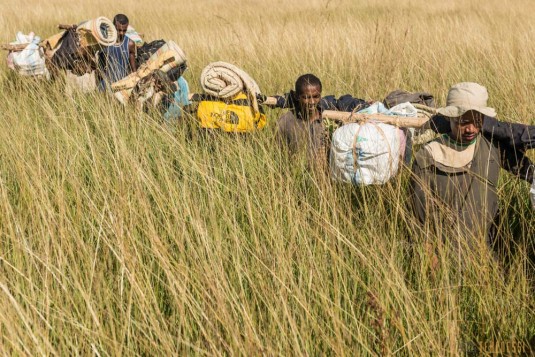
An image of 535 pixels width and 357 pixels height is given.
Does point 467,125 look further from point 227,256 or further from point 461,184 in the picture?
point 227,256

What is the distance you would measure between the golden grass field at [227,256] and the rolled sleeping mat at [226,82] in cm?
29

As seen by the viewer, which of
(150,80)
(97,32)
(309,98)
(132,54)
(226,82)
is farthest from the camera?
(132,54)

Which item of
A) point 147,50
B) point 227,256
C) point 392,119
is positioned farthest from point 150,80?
point 227,256

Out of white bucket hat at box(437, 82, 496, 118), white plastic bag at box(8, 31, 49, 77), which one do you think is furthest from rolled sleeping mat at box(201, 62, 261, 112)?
white plastic bag at box(8, 31, 49, 77)

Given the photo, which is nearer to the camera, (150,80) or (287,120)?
→ (287,120)

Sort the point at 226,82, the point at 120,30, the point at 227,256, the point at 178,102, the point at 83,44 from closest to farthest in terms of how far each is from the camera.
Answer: the point at 227,256, the point at 226,82, the point at 178,102, the point at 83,44, the point at 120,30

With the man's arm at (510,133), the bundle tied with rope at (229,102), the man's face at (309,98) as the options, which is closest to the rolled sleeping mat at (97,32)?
the bundle tied with rope at (229,102)

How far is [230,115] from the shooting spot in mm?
3496

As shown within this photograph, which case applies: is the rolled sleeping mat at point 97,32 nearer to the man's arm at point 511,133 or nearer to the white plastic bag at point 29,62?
Result: the white plastic bag at point 29,62

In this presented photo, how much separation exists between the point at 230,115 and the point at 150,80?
0.92 metres

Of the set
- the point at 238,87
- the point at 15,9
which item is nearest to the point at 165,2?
the point at 15,9

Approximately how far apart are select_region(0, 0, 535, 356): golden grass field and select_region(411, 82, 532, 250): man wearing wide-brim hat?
14cm

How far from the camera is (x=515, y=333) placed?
1966 mm

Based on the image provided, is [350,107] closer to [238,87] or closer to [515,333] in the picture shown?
[238,87]
